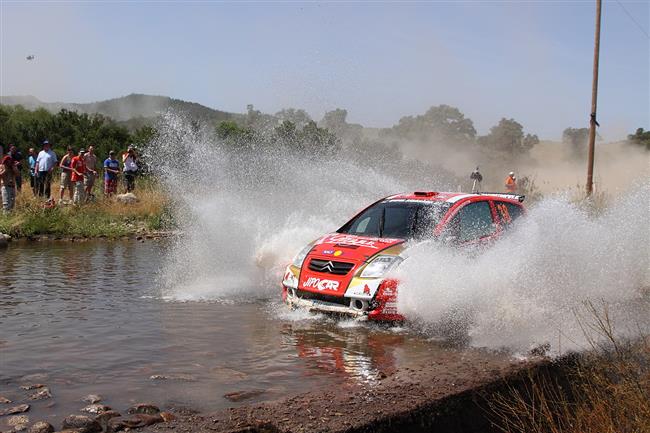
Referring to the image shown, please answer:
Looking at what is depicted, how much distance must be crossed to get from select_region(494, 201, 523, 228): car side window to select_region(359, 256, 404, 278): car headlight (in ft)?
7.99

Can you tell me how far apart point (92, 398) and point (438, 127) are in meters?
64.6

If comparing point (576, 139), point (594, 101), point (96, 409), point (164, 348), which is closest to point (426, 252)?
point (164, 348)

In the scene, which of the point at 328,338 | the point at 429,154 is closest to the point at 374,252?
the point at 328,338

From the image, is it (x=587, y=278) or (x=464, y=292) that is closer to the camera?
(x=464, y=292)

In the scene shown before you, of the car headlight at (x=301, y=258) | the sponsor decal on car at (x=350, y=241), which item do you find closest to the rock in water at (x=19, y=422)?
the car headlight at (x=301, y=258)

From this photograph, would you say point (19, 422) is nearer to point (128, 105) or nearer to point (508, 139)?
point (508, 139)

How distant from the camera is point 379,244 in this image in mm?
9164

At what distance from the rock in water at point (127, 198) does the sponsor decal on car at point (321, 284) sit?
13786mm

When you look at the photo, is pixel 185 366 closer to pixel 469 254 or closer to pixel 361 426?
pixel 361 426

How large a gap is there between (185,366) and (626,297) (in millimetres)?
6324

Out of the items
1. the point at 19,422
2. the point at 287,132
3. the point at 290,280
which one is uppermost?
the point at 287,132

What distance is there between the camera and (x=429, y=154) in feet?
204

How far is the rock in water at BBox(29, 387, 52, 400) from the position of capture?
5.66 meters

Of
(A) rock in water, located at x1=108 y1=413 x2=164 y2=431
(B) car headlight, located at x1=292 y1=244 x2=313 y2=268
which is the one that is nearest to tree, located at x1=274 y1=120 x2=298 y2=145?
(B) car headlight, located at x1=292 y1=244 x2=313 y2=268
